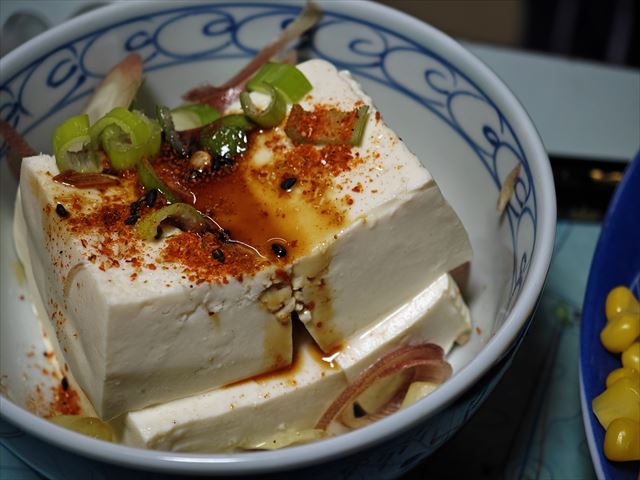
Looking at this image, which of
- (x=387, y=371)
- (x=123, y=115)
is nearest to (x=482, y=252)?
(x=387, y=371)

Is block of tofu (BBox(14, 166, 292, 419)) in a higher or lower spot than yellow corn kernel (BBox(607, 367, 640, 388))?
higher

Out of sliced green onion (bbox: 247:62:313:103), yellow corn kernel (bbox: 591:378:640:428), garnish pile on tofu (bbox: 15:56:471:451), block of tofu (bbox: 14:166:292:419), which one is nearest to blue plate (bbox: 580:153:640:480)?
yellow corn kernel (bbox: 591:378:640:428)

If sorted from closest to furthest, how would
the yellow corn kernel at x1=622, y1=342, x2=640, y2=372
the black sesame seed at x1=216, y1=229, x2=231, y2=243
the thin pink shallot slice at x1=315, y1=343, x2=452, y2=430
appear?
the black sesame seed at x1=216, y1=229, x2=231, y2=243 → the thin pink shallot slice at x1=315, y1=343, x2=452, y2=430 → the yellow corn kernel at x1=622, y1=342, x2=640, y2=372

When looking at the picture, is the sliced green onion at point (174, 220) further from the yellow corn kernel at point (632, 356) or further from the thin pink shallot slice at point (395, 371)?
the yellow corn kernel at point (632, 356)

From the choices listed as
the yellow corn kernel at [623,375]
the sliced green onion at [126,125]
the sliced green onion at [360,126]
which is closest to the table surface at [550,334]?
the yellow corn kernel at [623,375]

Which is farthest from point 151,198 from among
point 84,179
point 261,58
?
point 261,58

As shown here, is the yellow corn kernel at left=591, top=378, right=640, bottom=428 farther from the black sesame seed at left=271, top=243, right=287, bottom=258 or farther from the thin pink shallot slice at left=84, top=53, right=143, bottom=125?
the thin pink shallot slice at left=84, top=53, right=143, bottom=125

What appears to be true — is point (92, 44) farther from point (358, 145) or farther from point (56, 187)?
point (358, 145)
